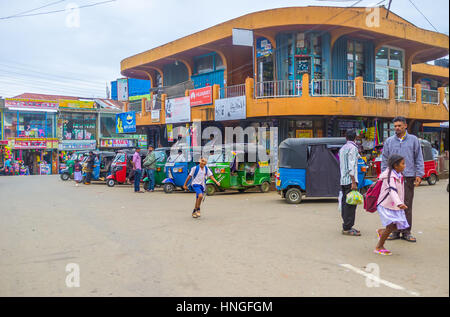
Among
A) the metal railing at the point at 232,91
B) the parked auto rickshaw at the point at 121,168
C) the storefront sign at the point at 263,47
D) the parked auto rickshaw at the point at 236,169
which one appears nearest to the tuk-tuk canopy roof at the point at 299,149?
the parked auto rickshaw at the point at 236,169

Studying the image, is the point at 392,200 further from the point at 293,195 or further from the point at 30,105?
the point at 30,105

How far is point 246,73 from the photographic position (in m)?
24.1

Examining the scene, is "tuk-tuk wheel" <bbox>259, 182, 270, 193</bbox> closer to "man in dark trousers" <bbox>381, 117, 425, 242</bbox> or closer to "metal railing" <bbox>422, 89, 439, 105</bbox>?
"man in dark trousers" <bbox>381, 117, 425, 242</bbox>

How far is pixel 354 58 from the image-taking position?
71.1 feet

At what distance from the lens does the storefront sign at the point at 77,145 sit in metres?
41.7

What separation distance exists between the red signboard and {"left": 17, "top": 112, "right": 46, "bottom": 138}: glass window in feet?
82.2

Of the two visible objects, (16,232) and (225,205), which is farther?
(225,205)

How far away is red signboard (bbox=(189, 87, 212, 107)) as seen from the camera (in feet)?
72.2

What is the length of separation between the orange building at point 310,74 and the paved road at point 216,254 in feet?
31.9

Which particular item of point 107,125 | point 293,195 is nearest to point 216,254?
point 293,195

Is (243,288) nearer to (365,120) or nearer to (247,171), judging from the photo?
(247,171)

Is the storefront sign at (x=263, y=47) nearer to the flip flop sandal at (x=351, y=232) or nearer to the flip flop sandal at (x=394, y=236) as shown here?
the flip flop sandal at (x=351, y=232)
